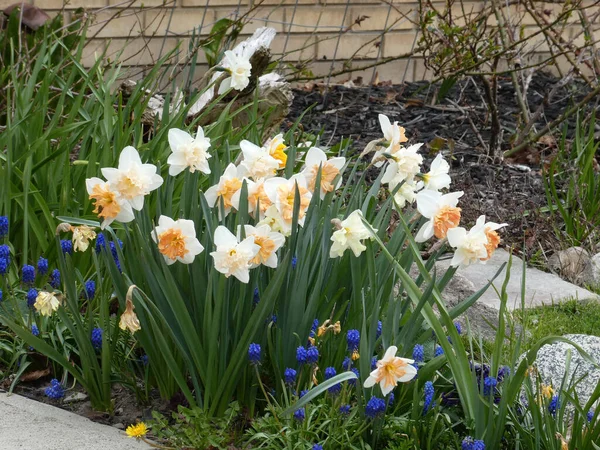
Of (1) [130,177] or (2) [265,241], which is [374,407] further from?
(1) [130,177]

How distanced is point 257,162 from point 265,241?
0.26m

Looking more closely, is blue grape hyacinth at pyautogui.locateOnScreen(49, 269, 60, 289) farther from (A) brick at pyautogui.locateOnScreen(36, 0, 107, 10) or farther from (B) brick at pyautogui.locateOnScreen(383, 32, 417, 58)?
(B) brick at pyautogui.locateOnScreen(383, 32, 417, 58)

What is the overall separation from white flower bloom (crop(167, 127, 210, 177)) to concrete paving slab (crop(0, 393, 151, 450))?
73 cm

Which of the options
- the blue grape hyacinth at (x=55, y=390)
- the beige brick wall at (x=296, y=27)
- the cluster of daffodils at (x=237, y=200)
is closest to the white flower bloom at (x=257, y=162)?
the cluster of daffodils at (x=237, y=200)

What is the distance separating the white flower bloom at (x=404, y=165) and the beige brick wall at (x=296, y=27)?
4.23 m

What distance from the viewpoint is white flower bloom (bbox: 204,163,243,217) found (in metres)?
2.35

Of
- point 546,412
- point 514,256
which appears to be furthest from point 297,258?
point 514,256

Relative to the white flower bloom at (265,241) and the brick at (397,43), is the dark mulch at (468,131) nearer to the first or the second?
the brick at (397,43)

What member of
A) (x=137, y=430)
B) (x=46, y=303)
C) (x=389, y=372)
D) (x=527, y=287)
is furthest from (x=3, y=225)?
(x=527, y=287)

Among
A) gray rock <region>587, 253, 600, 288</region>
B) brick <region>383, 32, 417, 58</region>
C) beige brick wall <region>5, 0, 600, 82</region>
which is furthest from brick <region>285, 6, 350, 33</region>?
gray rock <region>587, 253, 600, 288</region>

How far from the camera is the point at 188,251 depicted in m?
2.19

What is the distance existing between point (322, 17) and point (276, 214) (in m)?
5.08

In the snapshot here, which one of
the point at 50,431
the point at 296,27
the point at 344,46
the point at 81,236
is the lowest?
the point at 50,431

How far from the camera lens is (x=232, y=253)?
83.7 inches
